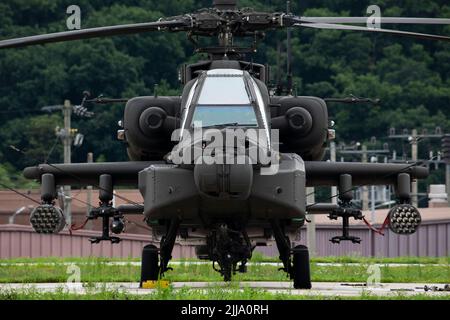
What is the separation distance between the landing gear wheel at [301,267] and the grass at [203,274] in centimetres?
418

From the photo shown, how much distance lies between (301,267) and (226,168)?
3.27m

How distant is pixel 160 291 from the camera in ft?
59.9

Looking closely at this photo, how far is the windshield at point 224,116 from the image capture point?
22.6m

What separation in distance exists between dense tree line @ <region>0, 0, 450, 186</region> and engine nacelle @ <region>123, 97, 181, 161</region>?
218 ft

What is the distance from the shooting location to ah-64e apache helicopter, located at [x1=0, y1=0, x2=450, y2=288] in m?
21.9

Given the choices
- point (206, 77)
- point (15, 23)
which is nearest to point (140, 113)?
point (206, 77)

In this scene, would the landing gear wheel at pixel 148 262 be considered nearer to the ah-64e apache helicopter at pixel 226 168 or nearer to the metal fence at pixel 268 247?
the ah-64e apache helicopter at pixel 226 168

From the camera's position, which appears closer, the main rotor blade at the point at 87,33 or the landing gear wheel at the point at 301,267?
the main rotor blade at the point at 87,33

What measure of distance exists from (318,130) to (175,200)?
374cm

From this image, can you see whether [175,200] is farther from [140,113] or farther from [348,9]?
[348,9]

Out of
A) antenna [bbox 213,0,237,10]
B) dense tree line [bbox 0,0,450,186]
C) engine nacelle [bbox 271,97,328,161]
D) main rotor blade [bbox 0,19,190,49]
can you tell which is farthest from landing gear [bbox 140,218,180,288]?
dense tree line [bbox 0,0,450,186]

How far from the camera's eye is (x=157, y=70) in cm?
10788

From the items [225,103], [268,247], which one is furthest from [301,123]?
[268,247]

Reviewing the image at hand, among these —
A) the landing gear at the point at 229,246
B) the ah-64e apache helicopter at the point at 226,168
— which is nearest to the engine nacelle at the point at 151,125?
the ah-64e apache helicopter at the point at 226,168
